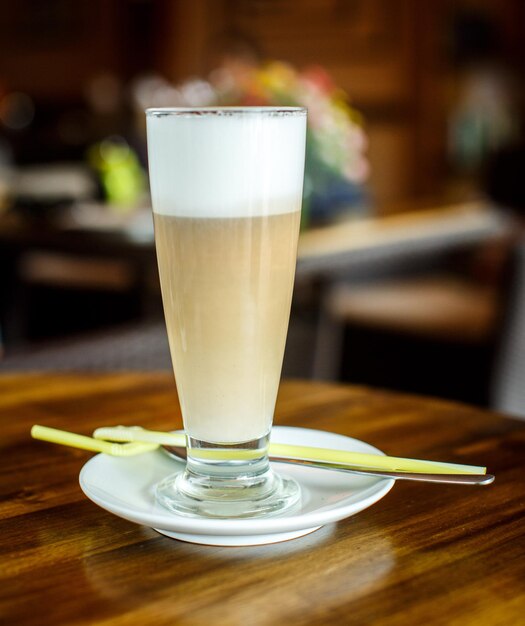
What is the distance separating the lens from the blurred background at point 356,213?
6.79 feet

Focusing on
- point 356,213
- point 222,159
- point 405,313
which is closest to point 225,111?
point 222,159

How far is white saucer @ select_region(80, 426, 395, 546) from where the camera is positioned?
53 centimetres

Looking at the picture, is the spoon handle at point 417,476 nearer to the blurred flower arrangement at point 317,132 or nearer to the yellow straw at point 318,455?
the yellow straw at point 318,455

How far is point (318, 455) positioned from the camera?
66 cm

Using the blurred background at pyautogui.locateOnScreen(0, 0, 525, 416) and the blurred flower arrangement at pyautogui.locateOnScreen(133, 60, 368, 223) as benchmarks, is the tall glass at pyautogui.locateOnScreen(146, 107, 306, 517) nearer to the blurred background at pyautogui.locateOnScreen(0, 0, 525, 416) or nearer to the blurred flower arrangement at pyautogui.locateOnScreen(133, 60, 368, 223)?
the blurred background at pyautogui.locateOnScreen(0, 0, 525, 416)

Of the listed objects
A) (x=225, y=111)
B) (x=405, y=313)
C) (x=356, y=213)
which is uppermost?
(x=225, y=111)

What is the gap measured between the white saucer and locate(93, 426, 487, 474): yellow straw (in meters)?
0.01

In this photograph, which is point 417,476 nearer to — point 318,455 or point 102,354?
point 318,455

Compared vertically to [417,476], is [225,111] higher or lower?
higher

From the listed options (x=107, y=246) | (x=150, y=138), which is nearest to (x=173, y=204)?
(x=150, y=138)

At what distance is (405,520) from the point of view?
1.99 ft

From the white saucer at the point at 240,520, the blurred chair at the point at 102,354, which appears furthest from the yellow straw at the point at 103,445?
the blurred chair at the point at 102,354

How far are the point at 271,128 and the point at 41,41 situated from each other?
7981 mm

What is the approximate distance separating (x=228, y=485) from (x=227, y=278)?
0.14m
